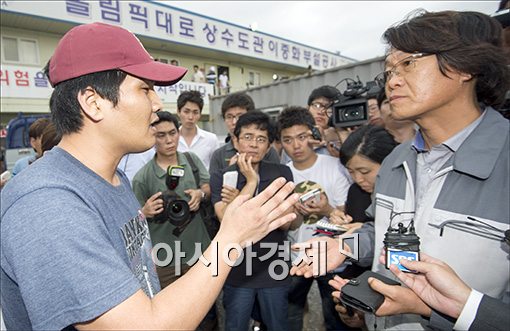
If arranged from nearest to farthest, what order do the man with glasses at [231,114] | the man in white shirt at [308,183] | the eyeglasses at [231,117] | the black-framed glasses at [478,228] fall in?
the black-framed glasses at [478,228]
the man in white shirt at [308,183]
the man with glasses at [231,114]
the eyeglasses at [231,117]

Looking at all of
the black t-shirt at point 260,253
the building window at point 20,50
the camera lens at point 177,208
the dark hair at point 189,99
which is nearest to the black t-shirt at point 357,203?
the black t-shirt at point 260,253

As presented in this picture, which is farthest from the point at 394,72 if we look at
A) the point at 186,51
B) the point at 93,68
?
the point at 186,51

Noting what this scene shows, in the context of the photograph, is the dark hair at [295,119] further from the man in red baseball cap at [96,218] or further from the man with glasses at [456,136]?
the man in red baseball cap at [96,218]

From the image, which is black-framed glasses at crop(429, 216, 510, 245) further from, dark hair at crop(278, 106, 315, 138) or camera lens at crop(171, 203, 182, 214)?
camera lens at crop(171, 203, 182, 214)

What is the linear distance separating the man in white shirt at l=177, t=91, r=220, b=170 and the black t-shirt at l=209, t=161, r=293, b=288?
4.89 ft

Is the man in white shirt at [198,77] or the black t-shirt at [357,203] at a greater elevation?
the man in white shirt at [198,77]

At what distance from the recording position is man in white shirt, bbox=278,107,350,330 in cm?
250

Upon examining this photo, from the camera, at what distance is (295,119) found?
2801mm

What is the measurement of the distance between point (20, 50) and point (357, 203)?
526 inches

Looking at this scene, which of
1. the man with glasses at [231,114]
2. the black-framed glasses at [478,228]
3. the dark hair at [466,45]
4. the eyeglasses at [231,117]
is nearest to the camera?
the black-framed glasses at [478,228]

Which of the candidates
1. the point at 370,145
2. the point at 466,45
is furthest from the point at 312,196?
the point at 466,45

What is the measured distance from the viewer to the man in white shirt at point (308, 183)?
8.20ft

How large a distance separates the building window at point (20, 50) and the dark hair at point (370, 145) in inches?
512

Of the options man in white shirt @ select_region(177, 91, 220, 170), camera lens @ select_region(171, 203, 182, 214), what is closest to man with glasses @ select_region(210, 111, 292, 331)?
camera lens @ select_region(171, 203, 182, 214)
